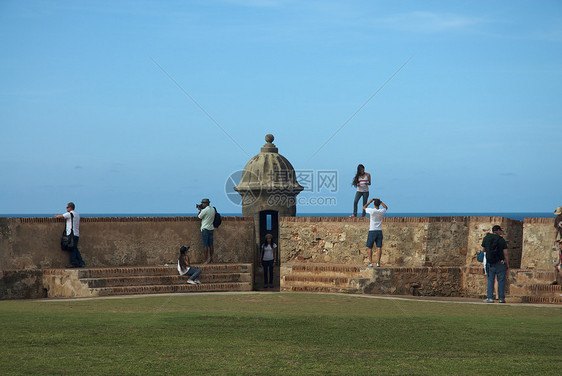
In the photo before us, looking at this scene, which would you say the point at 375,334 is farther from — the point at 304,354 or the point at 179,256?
the point at 179,256

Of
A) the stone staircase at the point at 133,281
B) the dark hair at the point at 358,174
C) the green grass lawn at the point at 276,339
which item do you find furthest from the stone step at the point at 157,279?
the dark hair at the point at 358,174

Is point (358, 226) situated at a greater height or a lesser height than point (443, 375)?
greater

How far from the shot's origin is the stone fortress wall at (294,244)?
17.9 meters

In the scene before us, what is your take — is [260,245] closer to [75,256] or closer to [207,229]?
[207,229]

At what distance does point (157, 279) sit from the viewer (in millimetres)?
17719

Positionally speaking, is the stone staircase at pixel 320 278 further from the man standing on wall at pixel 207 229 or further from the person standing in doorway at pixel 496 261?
the person standing in doorway at pixel 496 261

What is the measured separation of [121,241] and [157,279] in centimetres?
193

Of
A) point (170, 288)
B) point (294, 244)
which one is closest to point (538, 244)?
point (294, 244)

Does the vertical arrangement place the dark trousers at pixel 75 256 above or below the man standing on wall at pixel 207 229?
below

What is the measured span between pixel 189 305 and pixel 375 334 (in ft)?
15.1

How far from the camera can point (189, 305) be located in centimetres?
1423

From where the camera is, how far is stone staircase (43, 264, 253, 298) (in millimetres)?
16938

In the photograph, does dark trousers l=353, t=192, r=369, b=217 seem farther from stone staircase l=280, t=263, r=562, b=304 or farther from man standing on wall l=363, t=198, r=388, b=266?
stone staircase l=280, t=263, r=562, b=304

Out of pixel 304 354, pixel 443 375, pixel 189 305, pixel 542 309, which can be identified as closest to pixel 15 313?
pixel 189 305
